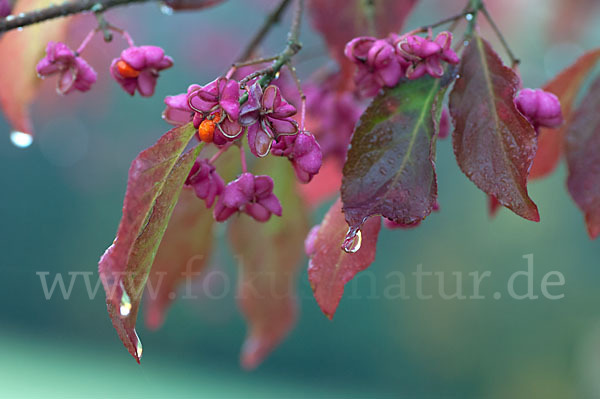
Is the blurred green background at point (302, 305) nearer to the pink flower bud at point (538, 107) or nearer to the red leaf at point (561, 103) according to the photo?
the red leaf at point (561, 103)

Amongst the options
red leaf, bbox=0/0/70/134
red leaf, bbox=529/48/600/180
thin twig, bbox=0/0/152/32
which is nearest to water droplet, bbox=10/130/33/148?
red leaf, bbox=0/0/70/134

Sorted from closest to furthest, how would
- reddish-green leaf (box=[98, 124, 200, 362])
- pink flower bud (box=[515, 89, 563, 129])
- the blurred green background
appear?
reddish-green leaf (box=[98, 124, 200, 362]), pink flower bud (box=[515, 89, 563, 129]), the blurred green background

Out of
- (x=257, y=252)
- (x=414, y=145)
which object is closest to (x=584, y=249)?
(x=257, y=252)

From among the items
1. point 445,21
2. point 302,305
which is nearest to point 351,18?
point 445,21

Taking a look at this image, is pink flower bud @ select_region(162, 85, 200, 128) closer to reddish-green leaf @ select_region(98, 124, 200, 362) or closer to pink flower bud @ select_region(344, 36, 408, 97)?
reddish-green leaf @ select_region(98, 124, 200, 362)

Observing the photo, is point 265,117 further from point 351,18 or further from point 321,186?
point 321,186
